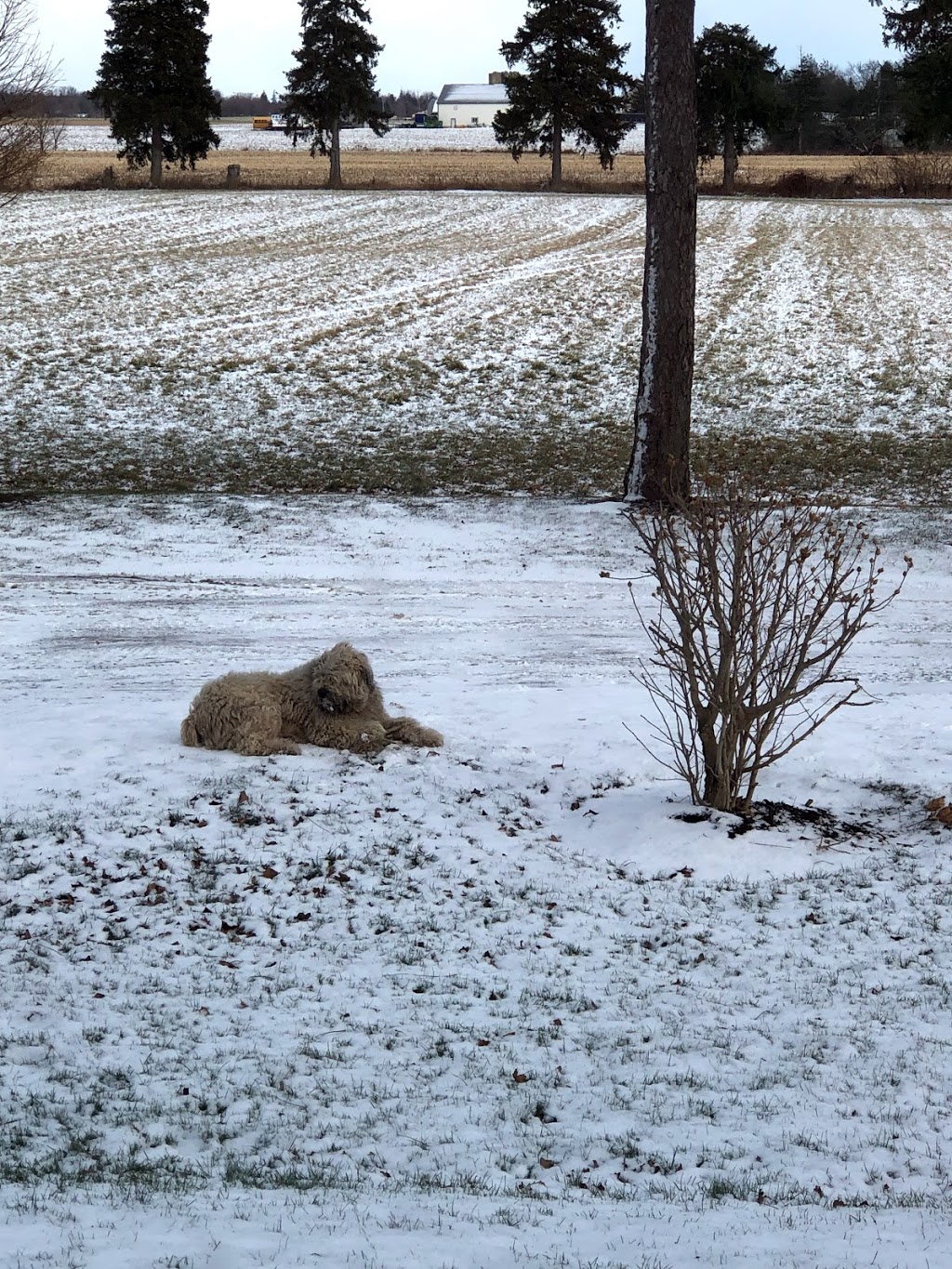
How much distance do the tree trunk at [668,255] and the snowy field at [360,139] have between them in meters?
62.0

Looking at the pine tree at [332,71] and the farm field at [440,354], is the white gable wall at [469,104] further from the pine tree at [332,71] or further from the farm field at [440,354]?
the farm field at [440,354]

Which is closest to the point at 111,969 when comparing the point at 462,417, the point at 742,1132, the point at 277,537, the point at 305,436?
the point at 742,1132

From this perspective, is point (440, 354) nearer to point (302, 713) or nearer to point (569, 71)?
point (302, 713)

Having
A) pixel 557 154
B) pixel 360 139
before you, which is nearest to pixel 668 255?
pixel 557 154

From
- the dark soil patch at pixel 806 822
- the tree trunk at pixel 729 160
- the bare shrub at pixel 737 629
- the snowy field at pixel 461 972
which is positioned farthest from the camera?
the tree trunk at pixel 729 160

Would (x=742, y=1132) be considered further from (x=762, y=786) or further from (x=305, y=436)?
(x=305, y=436)

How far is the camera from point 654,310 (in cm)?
1363

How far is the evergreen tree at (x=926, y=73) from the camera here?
61.2ft

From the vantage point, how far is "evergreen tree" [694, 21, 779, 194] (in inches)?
1959

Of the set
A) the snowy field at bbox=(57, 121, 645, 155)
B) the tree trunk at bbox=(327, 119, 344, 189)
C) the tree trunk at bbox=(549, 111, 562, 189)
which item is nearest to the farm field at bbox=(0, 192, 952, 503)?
the tree trunk at bbox=(549, 111, 562, 189)

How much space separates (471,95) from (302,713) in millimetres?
148730

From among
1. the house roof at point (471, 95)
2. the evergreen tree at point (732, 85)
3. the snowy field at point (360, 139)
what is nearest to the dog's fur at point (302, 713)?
the evergreen tree at point (732, 85)

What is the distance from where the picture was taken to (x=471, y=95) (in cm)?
14262

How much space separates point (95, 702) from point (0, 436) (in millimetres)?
10742
